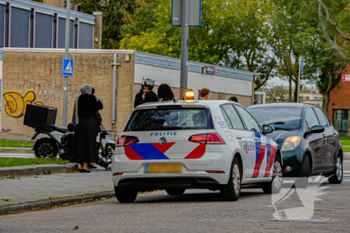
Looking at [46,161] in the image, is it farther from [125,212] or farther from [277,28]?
[277,28]

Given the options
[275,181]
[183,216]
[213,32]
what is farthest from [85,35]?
[183,216]

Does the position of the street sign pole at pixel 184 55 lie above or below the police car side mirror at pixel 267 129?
above

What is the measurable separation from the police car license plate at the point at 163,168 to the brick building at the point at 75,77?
22128 mm

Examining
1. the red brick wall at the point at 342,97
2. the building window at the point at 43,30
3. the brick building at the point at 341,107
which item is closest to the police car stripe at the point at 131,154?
the building window at the point at 43,30

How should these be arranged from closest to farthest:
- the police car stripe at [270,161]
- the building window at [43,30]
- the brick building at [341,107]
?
the police car stripe at [270,161] → the building window at [43,30] → the brick building at [341,107]

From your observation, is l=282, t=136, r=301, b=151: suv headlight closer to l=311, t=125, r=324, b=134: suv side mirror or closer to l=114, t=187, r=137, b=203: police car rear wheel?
l=311, t=125, r=324, b=134: suv side mirror

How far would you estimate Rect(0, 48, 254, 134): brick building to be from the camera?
31.2 metres

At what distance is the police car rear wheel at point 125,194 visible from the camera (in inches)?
371

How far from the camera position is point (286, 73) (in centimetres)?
6219

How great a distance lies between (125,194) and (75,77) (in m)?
23.2

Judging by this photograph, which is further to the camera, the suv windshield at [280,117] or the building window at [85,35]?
the building window at [85,35]

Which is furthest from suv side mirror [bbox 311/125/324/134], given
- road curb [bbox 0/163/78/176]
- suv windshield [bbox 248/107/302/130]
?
road curb [bbox 0/163/78/176]

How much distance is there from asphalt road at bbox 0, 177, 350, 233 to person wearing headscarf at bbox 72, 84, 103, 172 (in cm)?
382

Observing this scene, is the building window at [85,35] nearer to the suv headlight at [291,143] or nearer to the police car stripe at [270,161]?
the suv headlight at [291,143]
